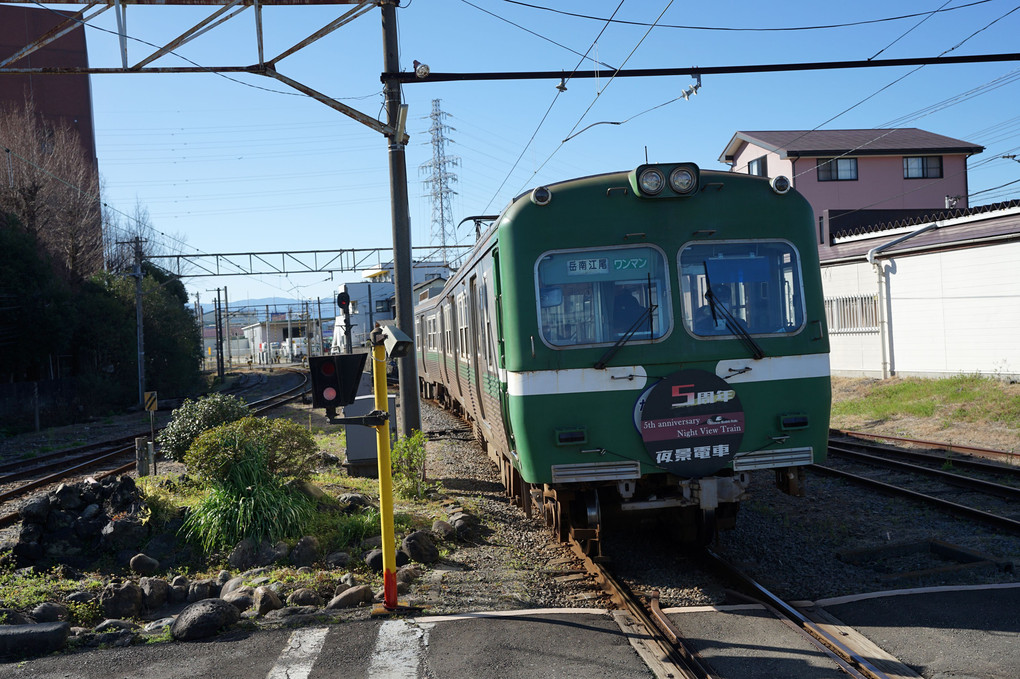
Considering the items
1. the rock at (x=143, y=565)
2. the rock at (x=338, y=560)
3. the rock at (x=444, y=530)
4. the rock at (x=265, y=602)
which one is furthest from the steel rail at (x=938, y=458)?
the rock at (x=143, y=565)

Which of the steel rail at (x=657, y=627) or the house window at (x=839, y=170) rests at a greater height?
the house window at (x=839, y=170)

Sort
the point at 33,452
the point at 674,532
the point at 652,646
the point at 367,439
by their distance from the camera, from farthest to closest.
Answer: the point at 33,452 < the point at 367,439 < the point at 674,532 < the point at 652,646

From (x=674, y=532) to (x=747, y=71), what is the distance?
5796 mm

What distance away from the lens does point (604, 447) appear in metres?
A: 6.37

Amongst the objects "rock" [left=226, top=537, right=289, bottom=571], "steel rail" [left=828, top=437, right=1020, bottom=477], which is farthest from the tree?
"steel rail" [left=828, top=437, right=1020, bottom=477]

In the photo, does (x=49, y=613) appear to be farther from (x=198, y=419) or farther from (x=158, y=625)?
(x=198, y=419)

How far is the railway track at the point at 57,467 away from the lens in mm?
13005

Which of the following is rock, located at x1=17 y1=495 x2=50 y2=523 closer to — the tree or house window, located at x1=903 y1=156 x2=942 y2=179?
the tree

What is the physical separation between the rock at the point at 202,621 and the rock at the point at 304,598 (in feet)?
1.72

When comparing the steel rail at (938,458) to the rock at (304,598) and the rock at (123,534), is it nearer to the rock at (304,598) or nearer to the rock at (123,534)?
the rock at (304,598)

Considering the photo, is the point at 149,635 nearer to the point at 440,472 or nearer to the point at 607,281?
the point at 607,281

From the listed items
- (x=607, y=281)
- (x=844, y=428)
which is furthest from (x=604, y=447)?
(x=844, y=428)

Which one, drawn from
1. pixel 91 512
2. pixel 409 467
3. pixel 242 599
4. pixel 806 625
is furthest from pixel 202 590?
pixel 806 625

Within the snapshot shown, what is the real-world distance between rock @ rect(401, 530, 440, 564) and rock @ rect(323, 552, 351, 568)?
1.71 feet
